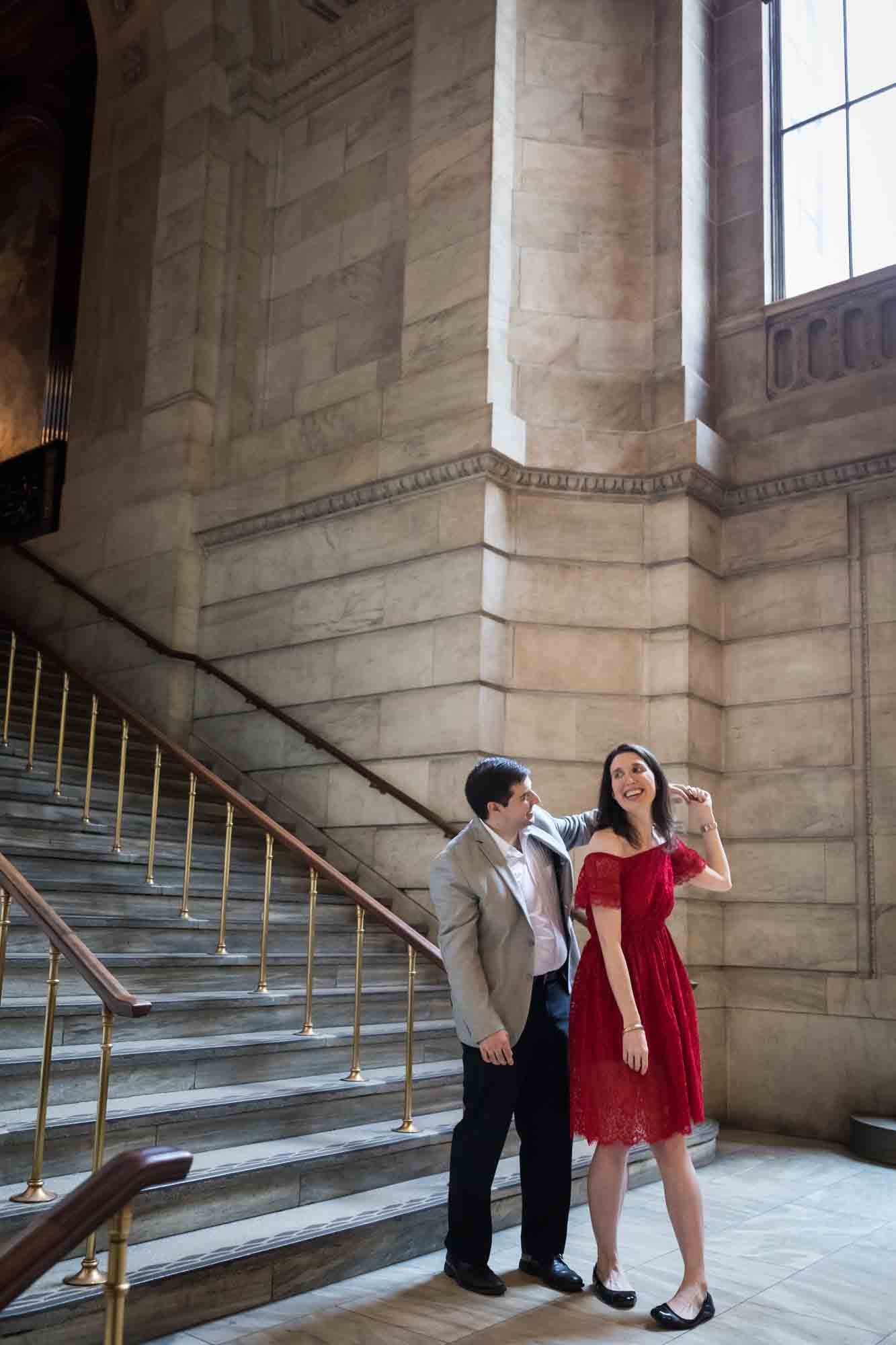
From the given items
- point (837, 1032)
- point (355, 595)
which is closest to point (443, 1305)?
point (837, 1032)

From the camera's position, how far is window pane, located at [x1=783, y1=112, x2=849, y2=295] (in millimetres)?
9625

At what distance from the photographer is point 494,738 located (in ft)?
28.2

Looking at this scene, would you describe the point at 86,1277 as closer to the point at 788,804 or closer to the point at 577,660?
the point at 577,660

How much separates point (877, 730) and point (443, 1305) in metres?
5.39

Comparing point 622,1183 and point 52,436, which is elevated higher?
point 52,436

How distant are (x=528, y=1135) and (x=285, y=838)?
2.35 m

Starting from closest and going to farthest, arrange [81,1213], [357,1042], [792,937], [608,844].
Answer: [81,1213] → [608,844] → [357,1042] → [792,937]

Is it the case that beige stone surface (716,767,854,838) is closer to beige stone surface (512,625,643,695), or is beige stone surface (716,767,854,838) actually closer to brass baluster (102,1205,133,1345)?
beige stone surface (512,625,643,695)

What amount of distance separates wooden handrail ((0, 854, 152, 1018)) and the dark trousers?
1.29 meters

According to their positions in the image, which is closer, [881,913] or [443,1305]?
[443,1305]

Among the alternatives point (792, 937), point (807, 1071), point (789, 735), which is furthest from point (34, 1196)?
point (789, 735)

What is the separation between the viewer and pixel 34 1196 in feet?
13.2

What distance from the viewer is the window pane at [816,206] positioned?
9.62m

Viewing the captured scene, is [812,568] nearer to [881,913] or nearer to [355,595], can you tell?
[881,913]
